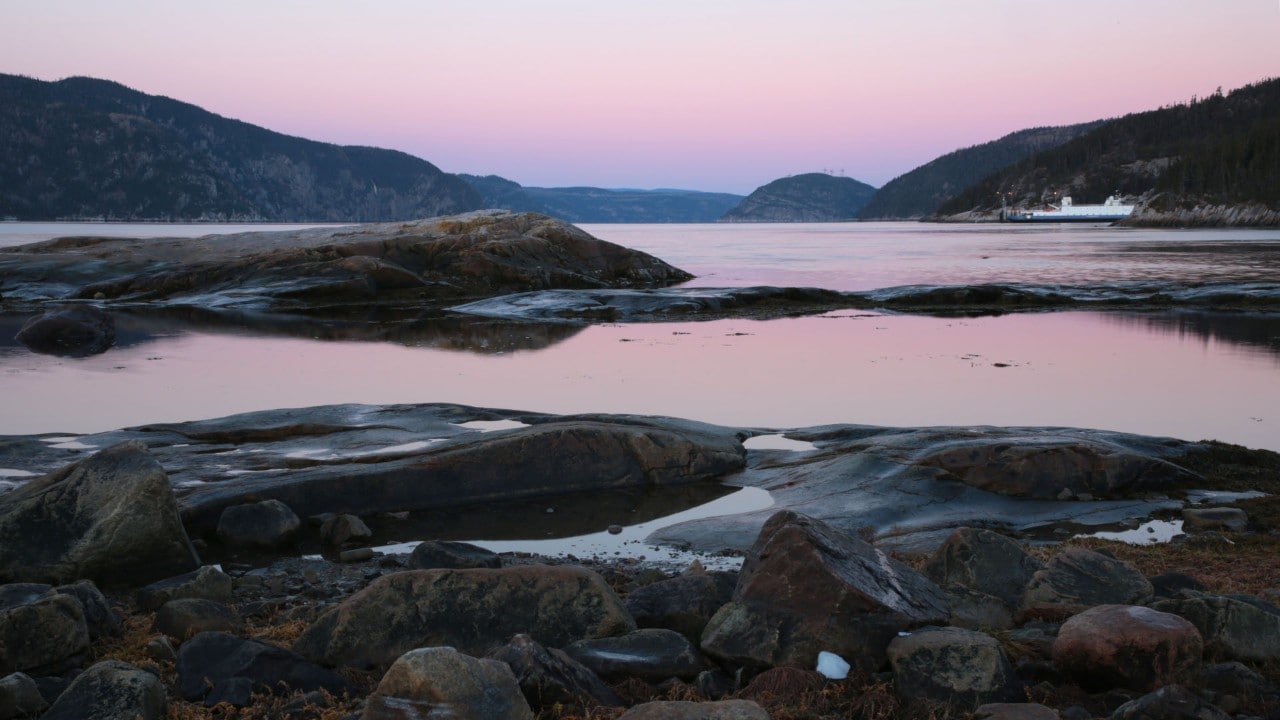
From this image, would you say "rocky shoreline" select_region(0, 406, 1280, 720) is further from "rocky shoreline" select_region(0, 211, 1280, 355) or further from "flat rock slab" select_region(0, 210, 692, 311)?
"flat rock slab" select_region(0, 210, 692, 311)

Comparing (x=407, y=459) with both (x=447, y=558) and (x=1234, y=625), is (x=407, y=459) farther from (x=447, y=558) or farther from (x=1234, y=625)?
(x=1234, y=625)

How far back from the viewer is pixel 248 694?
5.43m

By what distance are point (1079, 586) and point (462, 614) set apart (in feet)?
13.4

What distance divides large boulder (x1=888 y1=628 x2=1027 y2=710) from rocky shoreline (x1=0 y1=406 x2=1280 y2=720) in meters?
0.01

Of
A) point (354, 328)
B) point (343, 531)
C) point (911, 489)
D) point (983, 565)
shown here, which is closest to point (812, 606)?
point (983, 565)

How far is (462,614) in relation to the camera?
20.4 ft

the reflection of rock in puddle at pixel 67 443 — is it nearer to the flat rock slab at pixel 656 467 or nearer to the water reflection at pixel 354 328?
the flat rock slab at pixel 656 467

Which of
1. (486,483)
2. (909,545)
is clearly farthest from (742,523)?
(486,483)

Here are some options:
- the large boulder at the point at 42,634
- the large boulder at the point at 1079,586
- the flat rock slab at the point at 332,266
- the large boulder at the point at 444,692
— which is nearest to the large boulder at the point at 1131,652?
the large boulder at the point at 1079,586

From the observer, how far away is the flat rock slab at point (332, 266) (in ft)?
123

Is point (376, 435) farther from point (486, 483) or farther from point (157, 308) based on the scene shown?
point (157, 308)

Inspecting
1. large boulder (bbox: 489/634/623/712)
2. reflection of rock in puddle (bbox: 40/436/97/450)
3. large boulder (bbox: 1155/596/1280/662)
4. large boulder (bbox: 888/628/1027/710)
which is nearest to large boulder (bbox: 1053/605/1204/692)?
large boulder (bbox: 1155/596/1280/662)

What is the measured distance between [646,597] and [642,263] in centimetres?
3983

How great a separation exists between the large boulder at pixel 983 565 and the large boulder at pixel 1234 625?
113cm
